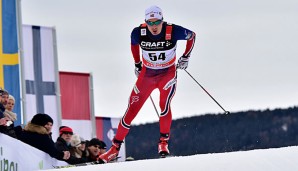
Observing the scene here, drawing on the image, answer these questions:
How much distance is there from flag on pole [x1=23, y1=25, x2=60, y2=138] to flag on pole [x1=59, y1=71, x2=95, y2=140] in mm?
2810

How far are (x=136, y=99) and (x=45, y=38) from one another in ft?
31.8

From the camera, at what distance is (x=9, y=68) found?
65.1ft

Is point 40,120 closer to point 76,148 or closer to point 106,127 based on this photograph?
point 76,148

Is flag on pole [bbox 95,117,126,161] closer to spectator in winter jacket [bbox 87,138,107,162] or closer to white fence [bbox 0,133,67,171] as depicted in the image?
spectator in winter jacket [bbox 87,138,107,162]

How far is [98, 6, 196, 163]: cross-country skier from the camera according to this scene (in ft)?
41.9

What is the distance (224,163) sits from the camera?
873 cm

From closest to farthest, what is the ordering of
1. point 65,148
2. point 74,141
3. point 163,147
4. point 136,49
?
point 163,147
point 136,49
point 65,148
point 74,141

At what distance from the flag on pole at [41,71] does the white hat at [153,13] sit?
31.4 feet

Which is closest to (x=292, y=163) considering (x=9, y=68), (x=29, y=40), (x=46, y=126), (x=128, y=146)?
A: (x=46, y=126)

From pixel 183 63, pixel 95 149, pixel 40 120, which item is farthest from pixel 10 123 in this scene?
pixel 95 149

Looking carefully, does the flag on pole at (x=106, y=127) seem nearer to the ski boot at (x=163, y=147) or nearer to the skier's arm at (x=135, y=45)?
the skier's arm at (x=135, y=45)

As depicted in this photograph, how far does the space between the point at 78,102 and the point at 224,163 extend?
57.4ft

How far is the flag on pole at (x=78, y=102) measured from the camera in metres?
25.8

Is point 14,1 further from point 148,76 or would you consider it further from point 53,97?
point 148,76
